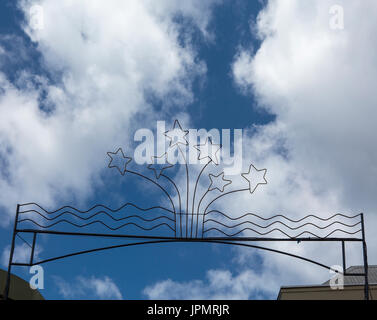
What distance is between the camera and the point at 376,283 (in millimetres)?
17688

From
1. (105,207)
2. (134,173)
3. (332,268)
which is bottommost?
(332,268)

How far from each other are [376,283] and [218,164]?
1251cm
